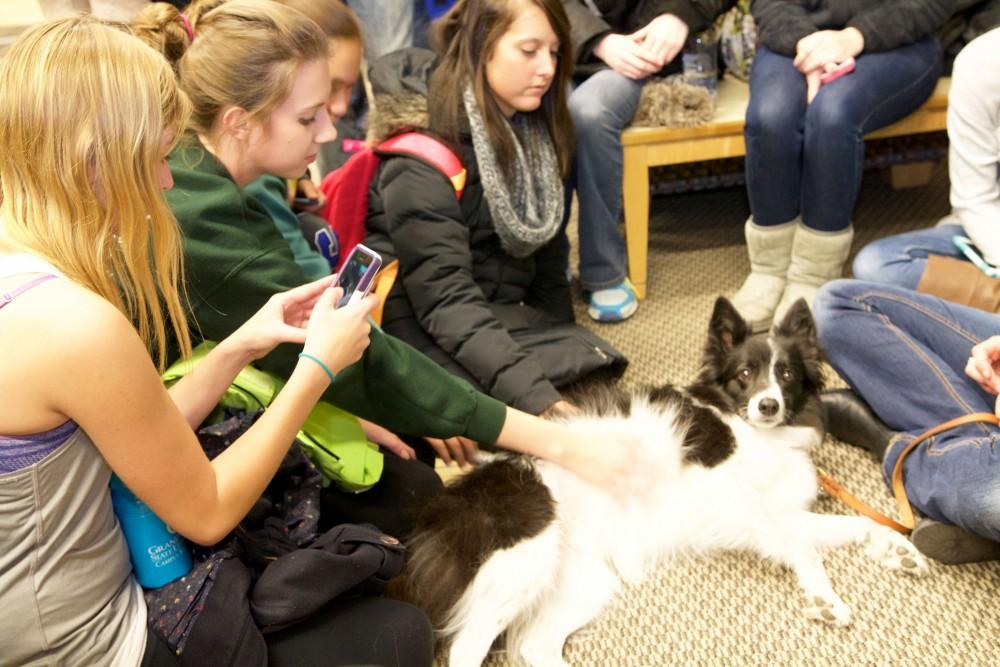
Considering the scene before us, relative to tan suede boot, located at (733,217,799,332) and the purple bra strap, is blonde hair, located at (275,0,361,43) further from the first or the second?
tan suede boot, located at (733,217,799,332)

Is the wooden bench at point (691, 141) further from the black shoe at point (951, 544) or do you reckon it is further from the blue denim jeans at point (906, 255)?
the black shoe at point (951, 544)

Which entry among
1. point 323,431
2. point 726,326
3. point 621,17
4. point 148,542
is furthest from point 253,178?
point 621,17

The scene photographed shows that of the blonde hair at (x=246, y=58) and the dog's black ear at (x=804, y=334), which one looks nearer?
the blonde hair at (x=246, y=58)

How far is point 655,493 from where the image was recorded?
1.87 meters

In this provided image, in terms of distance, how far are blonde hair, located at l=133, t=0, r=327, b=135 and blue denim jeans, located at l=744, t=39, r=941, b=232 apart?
154cm

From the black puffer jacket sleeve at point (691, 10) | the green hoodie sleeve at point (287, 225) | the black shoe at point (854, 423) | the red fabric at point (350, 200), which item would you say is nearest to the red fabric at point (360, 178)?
the red fabric at point (350, 200)

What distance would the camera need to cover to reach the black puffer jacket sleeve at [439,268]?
6.47ft

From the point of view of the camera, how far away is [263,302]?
4.82 feet

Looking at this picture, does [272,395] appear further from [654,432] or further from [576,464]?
[654,432]

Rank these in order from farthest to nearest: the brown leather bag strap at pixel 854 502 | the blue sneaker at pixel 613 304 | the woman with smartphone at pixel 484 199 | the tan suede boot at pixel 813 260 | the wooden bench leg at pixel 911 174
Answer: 1. the wooden bench leg at pixel 911 174
2. the blue sneaker at pixel 613 304
3. the tan suede boot at pixel 813 260
4. the woman with smartphone at pixel 484 199
5. the brown leather bag strap at pixel 854 502

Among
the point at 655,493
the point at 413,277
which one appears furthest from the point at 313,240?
the point at 655,493

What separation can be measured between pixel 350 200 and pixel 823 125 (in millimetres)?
1410

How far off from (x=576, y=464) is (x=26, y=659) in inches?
41.6

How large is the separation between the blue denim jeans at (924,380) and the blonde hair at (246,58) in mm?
1425
